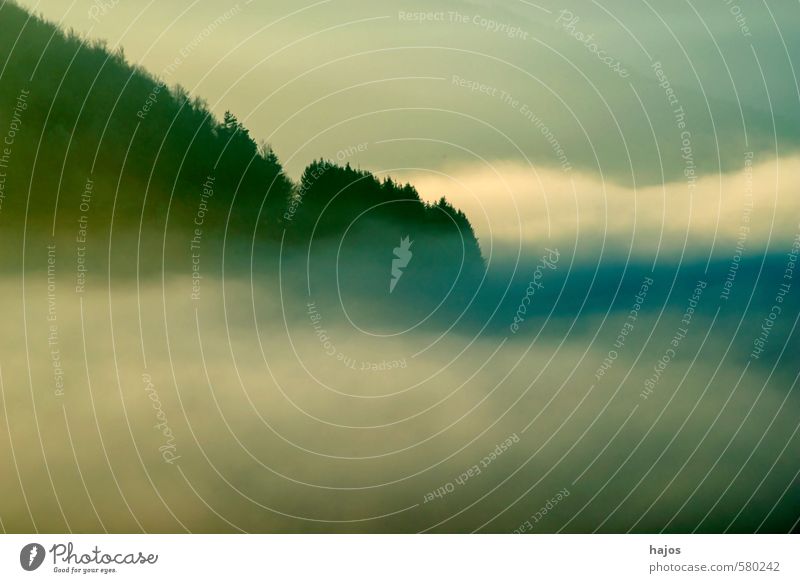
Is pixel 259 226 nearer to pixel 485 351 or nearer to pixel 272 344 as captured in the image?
pixel 272 344

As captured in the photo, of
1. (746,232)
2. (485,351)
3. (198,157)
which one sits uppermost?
(198,157)

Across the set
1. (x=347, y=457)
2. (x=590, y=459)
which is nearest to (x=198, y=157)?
(x=347, y=457)

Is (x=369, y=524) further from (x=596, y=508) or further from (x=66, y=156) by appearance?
(x=66, y=156)

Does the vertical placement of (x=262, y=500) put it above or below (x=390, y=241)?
below

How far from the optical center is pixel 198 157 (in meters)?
5.15

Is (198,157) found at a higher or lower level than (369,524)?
higher

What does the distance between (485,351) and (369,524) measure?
110cm
